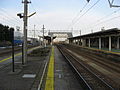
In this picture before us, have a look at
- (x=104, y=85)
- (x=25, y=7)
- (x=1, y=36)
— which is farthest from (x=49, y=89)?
(x=1, y=36)

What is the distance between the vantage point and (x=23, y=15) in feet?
36.3

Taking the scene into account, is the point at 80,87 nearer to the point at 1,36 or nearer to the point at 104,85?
the point at 104,85

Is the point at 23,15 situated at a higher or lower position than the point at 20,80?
higher

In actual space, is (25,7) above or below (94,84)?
above

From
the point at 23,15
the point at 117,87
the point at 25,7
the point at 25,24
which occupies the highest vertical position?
the point at 25,7

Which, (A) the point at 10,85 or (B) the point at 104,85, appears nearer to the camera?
(A) the point at 10,85

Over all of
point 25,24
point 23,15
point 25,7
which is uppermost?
A: point 25,7

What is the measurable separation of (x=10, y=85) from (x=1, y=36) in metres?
44.9

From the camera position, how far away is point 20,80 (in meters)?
6.75

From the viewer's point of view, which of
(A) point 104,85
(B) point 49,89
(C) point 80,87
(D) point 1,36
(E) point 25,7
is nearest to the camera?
(B) point 49,89

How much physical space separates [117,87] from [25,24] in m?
8.82

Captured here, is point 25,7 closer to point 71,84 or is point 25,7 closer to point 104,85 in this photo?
point 71,84

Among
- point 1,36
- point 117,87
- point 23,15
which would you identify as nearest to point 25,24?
point 23,15

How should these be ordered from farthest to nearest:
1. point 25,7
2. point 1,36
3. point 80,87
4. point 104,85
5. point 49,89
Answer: point 1,36 → point 25,7 → point 104,85 → point 80,87 → point 49,89
